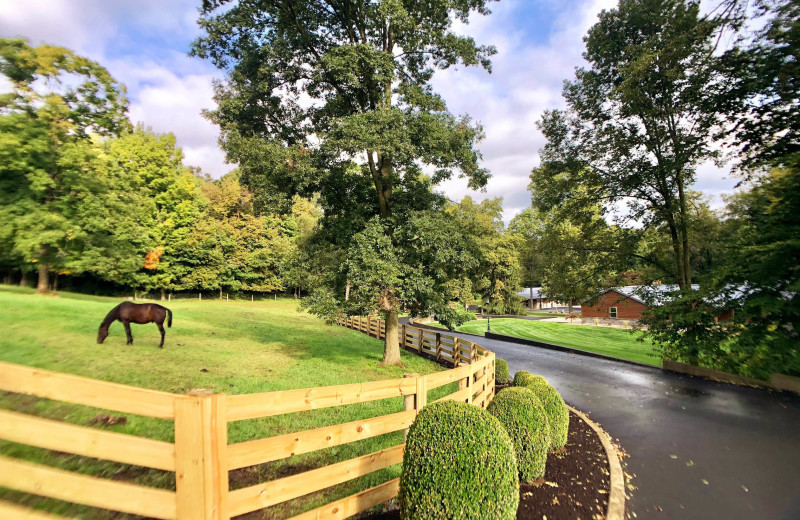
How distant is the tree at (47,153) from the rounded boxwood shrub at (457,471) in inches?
947

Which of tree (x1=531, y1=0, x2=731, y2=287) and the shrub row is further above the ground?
tree (x1=531, y1=0, x2=731, y2=287)

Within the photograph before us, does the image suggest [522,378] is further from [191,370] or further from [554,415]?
[191,370]

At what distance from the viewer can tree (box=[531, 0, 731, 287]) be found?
1210cm

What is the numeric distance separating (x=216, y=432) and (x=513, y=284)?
41.2 meters

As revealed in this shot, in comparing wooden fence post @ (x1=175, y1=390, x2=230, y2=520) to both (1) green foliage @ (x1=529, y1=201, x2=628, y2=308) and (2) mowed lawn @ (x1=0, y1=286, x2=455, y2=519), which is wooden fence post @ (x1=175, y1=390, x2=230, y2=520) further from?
(1) green foliage @ (x1=529, y1=201, x2=628, y2=308)

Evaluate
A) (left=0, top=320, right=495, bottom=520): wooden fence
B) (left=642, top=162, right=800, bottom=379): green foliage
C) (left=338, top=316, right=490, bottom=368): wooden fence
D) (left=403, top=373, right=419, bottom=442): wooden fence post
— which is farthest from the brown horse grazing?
(left=642, top=162, right=800, bottom=379): green foliage

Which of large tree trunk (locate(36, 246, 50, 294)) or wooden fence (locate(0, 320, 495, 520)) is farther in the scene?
large tree trunk (locate(36, 246, 50, 294))

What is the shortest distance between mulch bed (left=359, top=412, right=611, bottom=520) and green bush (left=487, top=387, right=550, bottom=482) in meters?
0.20

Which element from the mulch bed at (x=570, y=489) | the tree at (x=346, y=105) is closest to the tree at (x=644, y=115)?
the tree at (x=346, y=105)

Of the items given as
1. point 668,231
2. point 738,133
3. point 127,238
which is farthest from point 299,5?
point 127,238

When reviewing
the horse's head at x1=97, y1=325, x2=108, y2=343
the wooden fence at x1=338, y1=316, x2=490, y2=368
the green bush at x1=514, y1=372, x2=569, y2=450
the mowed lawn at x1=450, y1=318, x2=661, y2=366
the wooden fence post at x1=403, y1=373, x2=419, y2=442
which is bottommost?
the mowed lawn at x1=450, y1=318, x2=661, y2=366

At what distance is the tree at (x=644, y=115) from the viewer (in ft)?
39.7

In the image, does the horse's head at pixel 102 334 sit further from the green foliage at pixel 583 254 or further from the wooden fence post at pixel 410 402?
the green foliage at pixel 583 254

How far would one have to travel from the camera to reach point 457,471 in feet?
9.59
